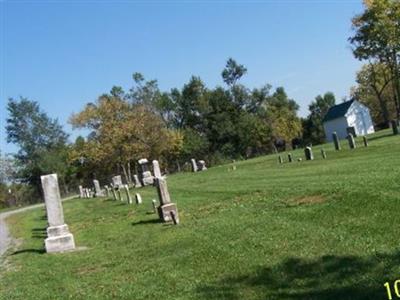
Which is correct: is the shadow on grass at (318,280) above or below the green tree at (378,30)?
below

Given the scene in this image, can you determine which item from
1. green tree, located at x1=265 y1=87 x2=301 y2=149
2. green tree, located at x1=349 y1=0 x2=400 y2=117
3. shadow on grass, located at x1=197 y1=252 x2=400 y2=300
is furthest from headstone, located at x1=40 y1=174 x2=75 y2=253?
green tree, located at x1=265 y1=87 x2=301 y2=149

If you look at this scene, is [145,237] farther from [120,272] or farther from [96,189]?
[96,189]

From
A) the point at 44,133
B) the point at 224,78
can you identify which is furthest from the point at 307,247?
the point at 44,133

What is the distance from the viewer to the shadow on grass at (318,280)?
7.17 metres

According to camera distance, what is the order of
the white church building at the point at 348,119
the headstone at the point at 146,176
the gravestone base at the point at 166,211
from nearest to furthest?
the gravestone base at the point at 166,211 < the headstone at the point at 146,176 < the white church building at the point at 348,119

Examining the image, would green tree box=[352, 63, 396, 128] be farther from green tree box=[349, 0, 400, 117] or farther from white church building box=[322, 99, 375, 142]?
green tree box=[349, 0, 400, 117]

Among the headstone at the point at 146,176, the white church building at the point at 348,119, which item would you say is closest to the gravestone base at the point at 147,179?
the headstone at the point at 146,176

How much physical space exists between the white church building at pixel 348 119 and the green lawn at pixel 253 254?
58.7m

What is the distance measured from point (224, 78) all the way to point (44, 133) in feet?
99.2

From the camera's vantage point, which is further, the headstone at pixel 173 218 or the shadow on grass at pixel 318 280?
the headstone at pixel 173 218

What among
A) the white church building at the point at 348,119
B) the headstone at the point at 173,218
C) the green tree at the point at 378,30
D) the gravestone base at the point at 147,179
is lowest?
the headstone at the point at 173,218

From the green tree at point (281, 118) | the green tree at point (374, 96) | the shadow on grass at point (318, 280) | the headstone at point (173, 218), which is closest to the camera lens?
the shadow on grass at point (318, 280)

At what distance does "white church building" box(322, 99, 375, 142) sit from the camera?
75.8m

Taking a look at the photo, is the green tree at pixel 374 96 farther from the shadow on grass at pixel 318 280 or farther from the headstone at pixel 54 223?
the shadow on grass at pixel 318 280
